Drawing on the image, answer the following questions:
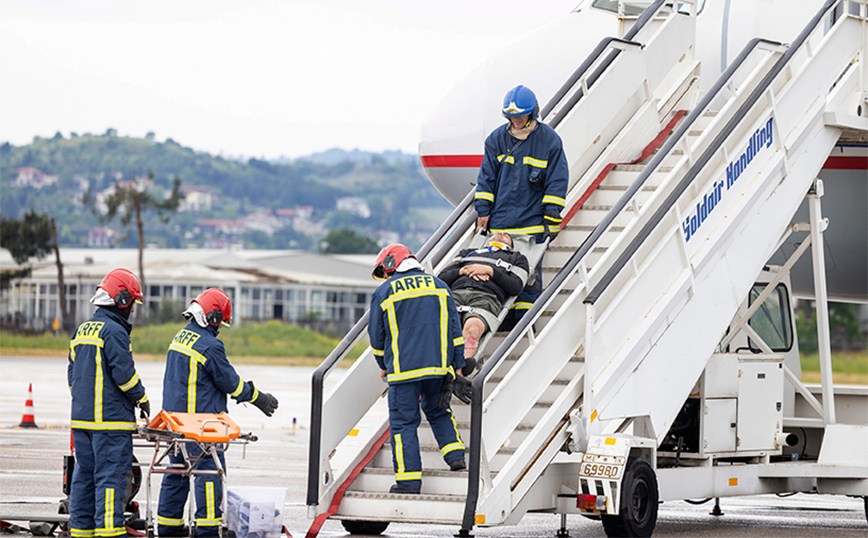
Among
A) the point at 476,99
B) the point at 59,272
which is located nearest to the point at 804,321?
the point at 59,272

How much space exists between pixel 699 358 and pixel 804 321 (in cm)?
6861

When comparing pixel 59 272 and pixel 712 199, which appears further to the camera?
pixel 59 272

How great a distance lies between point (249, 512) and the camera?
8484 mm

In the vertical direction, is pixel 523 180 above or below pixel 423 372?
above

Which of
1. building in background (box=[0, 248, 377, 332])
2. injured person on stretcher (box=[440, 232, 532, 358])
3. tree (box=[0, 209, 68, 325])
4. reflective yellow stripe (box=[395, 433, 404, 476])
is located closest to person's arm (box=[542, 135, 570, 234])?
injured person on stretcher (box=[440, 232, 532, 358])

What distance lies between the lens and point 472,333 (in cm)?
888

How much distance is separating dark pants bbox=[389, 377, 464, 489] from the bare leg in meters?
0.50

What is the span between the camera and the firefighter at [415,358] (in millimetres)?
8398

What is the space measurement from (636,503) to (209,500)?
9.66ft

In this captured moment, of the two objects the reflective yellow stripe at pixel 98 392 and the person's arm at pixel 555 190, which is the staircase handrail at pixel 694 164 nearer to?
the person's arm at pixel 555 190

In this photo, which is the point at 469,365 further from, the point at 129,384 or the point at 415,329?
the point at 129,384

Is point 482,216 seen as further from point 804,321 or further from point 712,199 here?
point 804,321

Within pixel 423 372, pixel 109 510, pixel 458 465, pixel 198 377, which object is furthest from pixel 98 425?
Answer: pixel 458 465

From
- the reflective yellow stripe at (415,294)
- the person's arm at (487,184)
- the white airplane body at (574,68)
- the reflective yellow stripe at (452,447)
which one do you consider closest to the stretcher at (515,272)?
the person's arm at (487,184)
